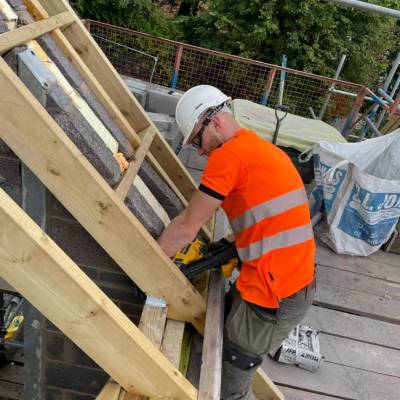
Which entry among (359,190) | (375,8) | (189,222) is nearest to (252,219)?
(189,222)

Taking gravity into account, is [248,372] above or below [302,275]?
below

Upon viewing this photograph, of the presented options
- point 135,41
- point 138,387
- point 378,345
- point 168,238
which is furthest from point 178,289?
point 135,41

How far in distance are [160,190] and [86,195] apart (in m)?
0.95

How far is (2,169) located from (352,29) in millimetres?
12000

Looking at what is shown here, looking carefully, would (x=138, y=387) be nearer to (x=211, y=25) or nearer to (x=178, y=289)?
(x=178, y=289)

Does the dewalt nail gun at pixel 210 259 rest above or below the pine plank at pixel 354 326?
above

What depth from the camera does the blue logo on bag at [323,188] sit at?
405 centimetres

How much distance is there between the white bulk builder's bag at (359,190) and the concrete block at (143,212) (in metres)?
2.20

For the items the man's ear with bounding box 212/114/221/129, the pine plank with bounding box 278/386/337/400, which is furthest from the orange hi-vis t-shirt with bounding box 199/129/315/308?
the pine plank with bounding box 278/386/337/400

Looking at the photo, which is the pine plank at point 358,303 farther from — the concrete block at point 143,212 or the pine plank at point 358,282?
the concrete block at point 143,212

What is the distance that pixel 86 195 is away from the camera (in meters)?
1.82

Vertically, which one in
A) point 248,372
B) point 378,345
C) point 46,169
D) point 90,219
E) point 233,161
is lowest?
point 378,345

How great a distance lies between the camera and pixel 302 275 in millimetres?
2170

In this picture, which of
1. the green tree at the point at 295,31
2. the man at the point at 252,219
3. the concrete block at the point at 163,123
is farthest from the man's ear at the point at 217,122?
the green tree at the point at 295,31
